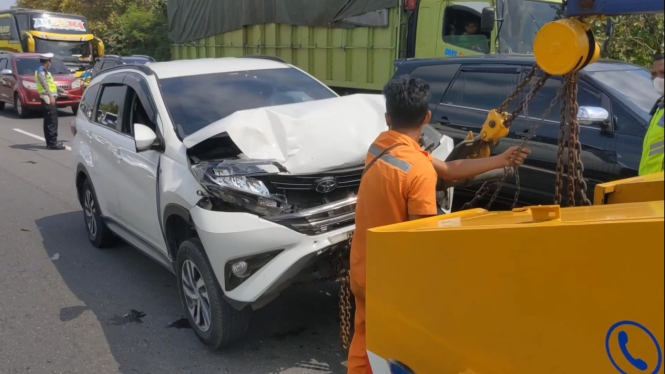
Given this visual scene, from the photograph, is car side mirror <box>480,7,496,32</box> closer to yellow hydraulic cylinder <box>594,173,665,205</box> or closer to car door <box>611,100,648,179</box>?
car door <box>611,100,648,179</box>

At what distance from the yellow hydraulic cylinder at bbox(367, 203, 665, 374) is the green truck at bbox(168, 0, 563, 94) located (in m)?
7.56

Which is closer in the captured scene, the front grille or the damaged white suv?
the damaged white suv

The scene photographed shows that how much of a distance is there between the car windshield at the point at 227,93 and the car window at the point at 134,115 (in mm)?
285

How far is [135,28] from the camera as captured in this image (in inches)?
1241

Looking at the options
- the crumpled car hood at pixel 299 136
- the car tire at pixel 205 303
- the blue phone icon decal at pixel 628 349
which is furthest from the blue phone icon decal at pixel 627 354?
the car tire at pixel 205 303

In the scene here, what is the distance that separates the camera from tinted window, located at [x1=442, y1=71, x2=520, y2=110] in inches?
243

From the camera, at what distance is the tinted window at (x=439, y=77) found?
22.2ft

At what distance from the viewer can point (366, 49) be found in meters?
11.3

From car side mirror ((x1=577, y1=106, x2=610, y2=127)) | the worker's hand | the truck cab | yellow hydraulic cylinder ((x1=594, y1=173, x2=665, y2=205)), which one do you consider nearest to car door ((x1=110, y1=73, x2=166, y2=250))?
the worker's hand

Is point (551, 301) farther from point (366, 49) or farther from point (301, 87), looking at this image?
point (366, 49)

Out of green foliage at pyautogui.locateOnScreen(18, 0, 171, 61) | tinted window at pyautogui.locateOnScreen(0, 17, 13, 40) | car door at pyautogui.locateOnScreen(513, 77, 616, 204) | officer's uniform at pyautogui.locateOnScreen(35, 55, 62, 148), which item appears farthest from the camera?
green foliage at pyautogui.locateOnScreen(18, 0, 171, 61)

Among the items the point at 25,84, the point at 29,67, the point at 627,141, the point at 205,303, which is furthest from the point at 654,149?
the point at 29,67

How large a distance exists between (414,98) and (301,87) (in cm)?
294

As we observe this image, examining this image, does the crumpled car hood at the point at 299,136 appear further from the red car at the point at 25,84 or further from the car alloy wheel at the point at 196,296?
the red car at the point at 25,84
